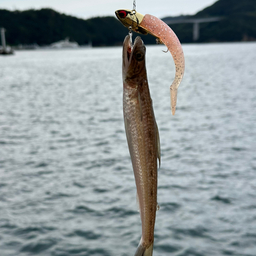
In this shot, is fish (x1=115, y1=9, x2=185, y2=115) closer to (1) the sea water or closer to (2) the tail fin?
(2) the tail fin

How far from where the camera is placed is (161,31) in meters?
2.37

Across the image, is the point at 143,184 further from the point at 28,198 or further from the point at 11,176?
the point at 11,176

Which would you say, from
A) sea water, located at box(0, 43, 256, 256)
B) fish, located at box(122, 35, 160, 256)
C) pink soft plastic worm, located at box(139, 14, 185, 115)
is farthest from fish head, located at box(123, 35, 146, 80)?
sea water, located at box(0, 43, 256, 256)

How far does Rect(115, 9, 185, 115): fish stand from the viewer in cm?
236

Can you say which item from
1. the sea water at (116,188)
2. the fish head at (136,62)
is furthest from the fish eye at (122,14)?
the sea water at (116,188)

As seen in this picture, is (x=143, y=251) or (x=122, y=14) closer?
(x=122, y=14)

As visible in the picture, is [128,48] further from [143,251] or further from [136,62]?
[143,251]

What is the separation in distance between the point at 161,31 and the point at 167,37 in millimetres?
60

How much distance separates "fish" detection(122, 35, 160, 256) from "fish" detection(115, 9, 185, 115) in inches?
4.9

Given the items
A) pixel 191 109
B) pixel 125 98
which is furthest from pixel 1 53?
pixel 125 98

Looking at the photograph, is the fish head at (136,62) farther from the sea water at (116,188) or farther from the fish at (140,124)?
the sea water at (116,188)

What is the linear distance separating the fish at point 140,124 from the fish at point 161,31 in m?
0.12

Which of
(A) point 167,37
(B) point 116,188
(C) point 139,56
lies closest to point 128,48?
(C) point 139,56

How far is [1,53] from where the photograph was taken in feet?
630
